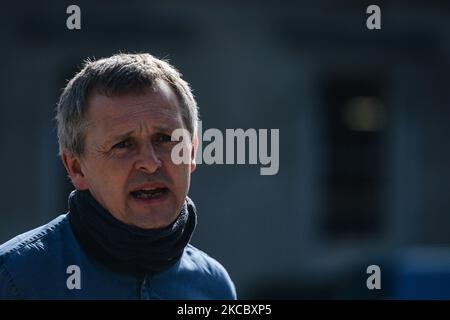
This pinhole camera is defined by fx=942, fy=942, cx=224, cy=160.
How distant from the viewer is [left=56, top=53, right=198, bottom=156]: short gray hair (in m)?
1.58

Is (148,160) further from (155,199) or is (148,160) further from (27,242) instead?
(27,242)

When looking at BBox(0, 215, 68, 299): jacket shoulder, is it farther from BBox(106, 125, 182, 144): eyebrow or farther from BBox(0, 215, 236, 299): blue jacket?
BBox(106, 125, 182, 144): eyebrow

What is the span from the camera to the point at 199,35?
4852 mm

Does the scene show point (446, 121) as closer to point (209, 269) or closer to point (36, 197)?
point (36, 197)

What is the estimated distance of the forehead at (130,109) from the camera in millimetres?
1586

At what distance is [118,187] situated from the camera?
160 cm

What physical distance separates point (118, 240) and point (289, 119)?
3524mm

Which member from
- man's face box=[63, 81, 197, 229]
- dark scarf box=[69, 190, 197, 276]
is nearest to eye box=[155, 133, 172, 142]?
man's face box=[63, 81, 197, 229]

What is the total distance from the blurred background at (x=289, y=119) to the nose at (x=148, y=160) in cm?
259

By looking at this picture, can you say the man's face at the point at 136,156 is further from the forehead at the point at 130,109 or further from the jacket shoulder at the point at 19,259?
the jacket shoulder at the point at 19,259

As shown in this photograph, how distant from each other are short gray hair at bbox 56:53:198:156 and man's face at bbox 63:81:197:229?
0.04 ft

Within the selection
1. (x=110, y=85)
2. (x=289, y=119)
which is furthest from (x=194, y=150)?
(x=289, y=119)

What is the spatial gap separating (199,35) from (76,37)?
0.63 metres

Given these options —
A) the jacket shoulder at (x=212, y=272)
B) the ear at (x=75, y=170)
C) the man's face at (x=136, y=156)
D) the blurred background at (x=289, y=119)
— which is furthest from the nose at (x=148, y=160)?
the blurred background at (x=289, y=119)
